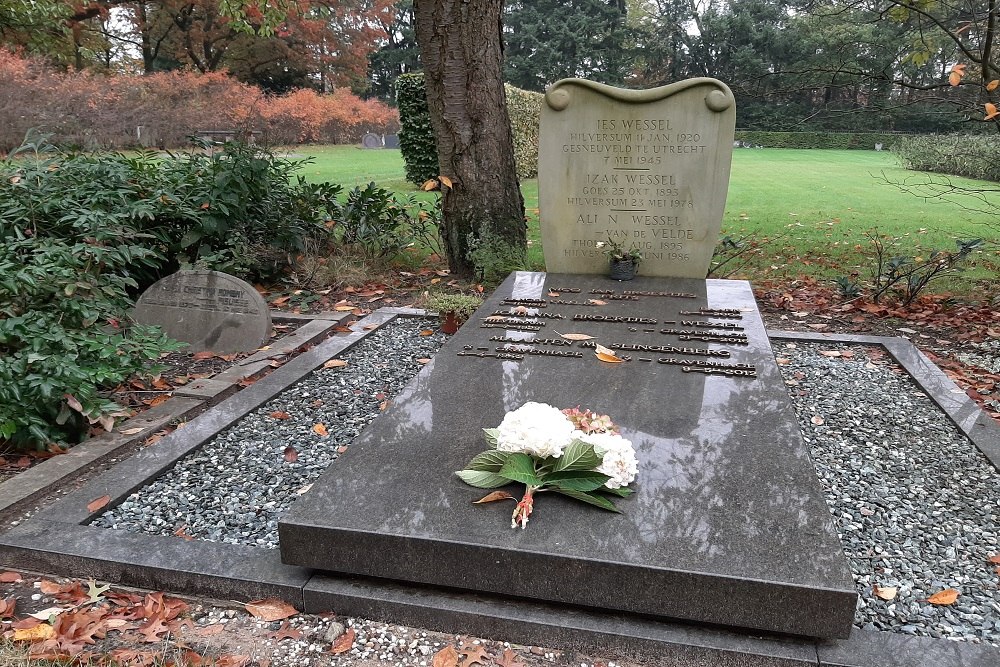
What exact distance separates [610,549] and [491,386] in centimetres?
124

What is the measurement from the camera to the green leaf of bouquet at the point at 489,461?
2280mm

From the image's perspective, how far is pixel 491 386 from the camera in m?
3.08

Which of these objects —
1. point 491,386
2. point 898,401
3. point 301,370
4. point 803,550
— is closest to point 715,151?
point 898,401

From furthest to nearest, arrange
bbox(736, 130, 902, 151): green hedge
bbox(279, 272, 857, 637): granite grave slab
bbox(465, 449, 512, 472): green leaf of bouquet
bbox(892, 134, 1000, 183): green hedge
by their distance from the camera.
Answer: bbox(736, 130, 902, 151): green hedge, bbox(892, 134, 1000, 183): green hedge, bbox(465, 449, 512, 472): green leaf of bouquet, bbox(279, 272, 857, 637): granite grave slab

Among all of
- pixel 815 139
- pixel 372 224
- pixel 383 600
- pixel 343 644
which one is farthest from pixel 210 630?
pixel 815 139

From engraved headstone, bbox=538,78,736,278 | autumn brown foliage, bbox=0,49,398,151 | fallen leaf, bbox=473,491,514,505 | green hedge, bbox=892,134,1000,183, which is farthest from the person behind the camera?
autumn brown foliage, bbox=0,49,398,151

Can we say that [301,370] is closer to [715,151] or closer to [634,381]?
[634,381]

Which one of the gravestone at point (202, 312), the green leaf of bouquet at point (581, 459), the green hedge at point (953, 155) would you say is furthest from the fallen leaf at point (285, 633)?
the green hedge at point (953, 155)

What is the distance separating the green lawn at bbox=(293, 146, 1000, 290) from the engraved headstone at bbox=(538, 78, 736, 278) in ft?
6.28

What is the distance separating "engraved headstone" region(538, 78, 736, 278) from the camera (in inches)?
190

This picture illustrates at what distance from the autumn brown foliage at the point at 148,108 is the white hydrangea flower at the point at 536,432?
12852 millimetres

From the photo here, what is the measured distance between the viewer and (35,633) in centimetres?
208

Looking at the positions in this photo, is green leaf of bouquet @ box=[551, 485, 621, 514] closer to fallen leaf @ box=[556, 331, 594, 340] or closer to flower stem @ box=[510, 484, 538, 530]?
flower stem @ box=[510, 484, 538, 530]

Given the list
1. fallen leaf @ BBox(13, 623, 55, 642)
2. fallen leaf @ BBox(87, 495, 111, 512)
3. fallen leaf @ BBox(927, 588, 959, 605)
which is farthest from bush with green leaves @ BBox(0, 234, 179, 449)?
fallen leaf @ BBox(927, 588, 959, 605)
